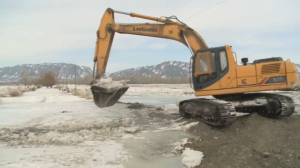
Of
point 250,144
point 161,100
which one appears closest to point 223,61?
point 250,144

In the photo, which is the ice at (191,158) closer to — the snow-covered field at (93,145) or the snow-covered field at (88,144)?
the snow-covered field at (93,145)

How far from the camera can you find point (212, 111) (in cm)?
830

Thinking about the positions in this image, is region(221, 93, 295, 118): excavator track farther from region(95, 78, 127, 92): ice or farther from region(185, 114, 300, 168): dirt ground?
region(95, 78, 127, 92): ice

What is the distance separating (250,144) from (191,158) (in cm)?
170

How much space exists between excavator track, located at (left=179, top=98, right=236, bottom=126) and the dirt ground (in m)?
0.27

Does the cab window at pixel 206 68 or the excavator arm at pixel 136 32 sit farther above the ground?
the excavator arm at pixel 136 32

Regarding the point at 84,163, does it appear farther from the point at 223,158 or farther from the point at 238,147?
the point at 238,147

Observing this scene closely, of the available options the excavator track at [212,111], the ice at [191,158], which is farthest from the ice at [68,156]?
the excavator track at [212,111]

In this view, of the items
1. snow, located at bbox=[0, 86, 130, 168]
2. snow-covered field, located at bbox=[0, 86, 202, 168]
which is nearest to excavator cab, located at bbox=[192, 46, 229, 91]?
snow-covered field, located at bbox=[0, 86, 202, 168]

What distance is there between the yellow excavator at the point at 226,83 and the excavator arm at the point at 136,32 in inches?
1.6

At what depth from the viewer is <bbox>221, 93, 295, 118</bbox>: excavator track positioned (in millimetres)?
8805

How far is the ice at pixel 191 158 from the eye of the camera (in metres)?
5.00

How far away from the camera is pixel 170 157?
5.70 m

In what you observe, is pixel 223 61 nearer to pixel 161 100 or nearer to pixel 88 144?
pixel 88 144
